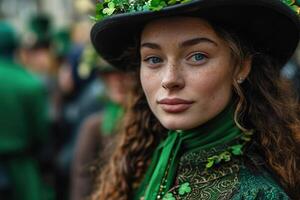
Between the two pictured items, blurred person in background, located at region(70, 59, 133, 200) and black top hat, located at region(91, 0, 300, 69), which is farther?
blurred person in background, located at region(70, 59, 133, 200)

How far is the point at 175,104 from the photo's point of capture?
316 centimetres

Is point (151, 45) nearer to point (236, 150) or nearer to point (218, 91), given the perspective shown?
point (218, 91)

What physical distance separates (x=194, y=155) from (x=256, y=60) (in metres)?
0.44

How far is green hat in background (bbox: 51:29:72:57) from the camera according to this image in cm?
1034

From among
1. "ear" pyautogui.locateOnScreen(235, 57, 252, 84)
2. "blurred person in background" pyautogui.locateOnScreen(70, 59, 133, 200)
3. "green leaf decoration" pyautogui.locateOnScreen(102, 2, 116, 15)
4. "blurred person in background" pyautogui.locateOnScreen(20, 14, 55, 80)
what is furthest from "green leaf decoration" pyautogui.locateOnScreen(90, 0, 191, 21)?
"blurred person in background" pyautogui.locateOnScreen(20, 14, 55, 80)

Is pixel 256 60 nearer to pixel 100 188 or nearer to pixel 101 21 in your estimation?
pixel 101 21

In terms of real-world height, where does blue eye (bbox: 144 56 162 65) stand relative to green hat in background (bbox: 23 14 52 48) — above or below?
above

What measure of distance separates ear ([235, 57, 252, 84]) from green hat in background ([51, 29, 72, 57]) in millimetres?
7024

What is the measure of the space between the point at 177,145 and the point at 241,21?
0.56m

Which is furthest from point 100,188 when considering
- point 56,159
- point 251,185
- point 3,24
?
point 56,159

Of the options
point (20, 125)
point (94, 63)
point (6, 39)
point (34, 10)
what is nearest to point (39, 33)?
point (6, 39)

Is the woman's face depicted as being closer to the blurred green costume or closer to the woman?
the woman

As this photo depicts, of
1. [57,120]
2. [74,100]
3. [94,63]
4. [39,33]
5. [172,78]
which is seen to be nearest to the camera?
[172,78]

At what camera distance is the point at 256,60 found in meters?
3.32
